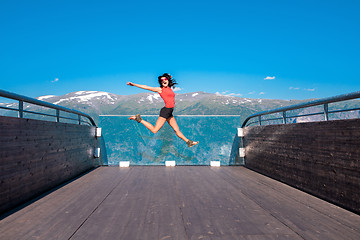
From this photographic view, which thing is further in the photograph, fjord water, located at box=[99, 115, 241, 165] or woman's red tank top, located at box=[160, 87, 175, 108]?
fjord water, located at box=[99, 115, 241, 165]

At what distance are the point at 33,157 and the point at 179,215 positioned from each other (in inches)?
92.4

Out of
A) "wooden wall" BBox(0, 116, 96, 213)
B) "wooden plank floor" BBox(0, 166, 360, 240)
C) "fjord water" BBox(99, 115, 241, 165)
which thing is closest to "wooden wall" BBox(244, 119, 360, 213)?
"wooden plank floor" BBox(0, 166, 360, 240)

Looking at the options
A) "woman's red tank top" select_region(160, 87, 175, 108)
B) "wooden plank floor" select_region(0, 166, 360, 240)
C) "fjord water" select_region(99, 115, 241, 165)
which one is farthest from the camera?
"fjord water" select_region(99, 115, 241, 165)

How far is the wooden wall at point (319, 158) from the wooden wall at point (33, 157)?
13.0 ft

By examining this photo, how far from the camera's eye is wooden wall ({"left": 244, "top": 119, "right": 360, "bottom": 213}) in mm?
2832

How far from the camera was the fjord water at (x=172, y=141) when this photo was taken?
24.4 feet

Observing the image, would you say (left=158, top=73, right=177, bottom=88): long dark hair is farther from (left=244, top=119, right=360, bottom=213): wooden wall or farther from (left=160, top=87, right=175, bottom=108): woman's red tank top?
(left=244, top=119, right=360, bottom=213): wooden wall

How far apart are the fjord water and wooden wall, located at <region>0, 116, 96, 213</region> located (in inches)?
84.3

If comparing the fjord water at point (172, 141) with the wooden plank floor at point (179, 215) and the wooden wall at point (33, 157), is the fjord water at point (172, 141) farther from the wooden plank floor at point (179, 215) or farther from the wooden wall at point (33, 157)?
the wooden plank floor at point (179, 215)

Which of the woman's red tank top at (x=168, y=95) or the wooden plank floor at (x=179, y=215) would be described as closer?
the wooden plank floor at (x=179, y=215)

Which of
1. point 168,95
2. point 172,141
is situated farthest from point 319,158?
point 172,141

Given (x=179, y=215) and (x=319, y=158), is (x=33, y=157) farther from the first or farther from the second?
(x=319, y=158)

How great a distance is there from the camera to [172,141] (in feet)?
25.3

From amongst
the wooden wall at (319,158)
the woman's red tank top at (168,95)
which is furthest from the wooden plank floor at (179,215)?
the woman's red tank top at (168,95)
